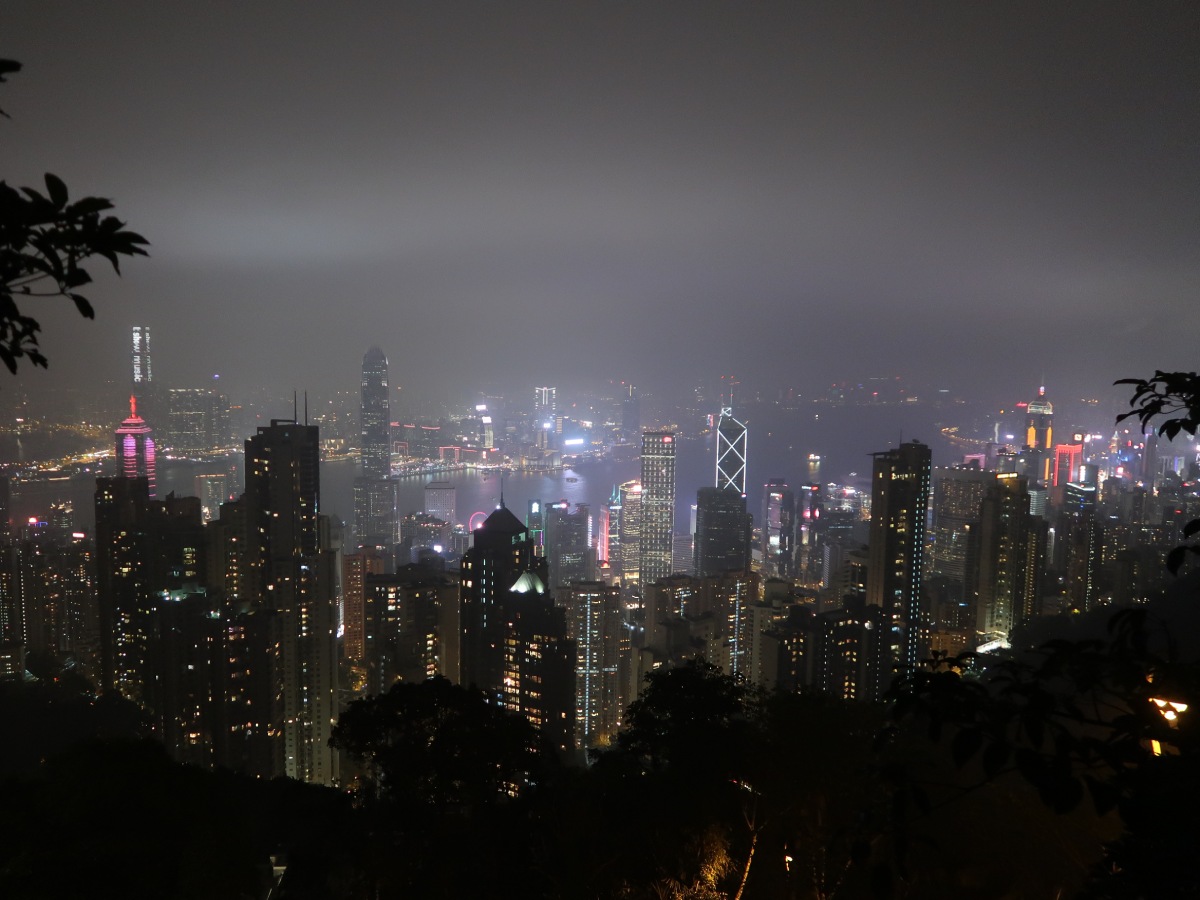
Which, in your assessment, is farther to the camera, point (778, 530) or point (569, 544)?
point (778, 530)

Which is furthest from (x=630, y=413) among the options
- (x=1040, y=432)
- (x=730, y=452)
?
(x=1040, y=432)

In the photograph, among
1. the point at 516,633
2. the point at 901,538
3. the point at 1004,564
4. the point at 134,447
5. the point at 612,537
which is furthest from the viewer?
the point at 612,537

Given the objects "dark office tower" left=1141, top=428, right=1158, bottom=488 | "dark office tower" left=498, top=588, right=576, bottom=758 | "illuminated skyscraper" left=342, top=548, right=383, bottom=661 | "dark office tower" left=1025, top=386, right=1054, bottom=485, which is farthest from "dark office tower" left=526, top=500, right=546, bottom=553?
"dark office tower" left=1141, top=428, right=1158, bottom=488

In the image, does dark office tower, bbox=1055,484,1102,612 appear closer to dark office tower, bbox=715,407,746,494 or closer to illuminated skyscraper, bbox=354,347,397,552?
dark office tower, bbox=715,407,746,494

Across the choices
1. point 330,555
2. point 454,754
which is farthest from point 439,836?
point 330,555

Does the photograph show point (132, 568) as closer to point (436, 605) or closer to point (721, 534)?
point (436, 605)

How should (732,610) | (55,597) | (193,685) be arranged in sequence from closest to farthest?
(193,685), (55,597), (732,610)
